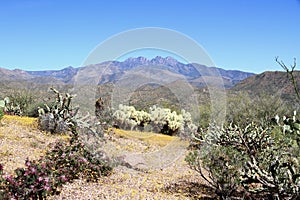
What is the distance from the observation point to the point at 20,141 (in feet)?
32.9

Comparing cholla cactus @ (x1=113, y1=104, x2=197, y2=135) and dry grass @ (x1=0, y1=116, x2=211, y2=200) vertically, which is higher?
cholla cactus @ (x1=113, y1=104, x2=197, y2=135)

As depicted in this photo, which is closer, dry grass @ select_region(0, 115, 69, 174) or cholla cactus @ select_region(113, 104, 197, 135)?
dry grass @ select_region(0, 115, 69, 174)

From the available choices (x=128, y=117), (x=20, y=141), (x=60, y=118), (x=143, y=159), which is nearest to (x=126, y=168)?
(x=143, y=159)

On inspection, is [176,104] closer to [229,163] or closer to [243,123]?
[243,123]

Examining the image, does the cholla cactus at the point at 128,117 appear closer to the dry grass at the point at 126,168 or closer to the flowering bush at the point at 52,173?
the dry grass at the point at 126,168

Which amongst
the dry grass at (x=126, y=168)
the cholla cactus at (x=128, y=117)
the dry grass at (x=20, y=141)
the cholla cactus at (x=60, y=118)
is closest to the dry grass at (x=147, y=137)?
the dry grass at (x=126, y=168)

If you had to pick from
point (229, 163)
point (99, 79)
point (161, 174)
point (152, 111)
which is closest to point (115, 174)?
point (161, 174)

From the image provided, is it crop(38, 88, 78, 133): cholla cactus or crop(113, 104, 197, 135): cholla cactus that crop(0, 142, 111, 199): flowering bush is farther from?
crop(113, 104, 197, 135): cholla cactus

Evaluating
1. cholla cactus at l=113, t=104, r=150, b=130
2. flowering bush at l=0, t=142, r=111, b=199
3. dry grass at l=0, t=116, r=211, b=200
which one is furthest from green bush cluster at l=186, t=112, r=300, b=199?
cholla cactus at l=113, t=104, r=150, b=130

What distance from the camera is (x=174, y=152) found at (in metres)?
12.3

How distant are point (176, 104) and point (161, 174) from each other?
836 cm

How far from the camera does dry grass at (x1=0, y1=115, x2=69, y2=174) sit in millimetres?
7924

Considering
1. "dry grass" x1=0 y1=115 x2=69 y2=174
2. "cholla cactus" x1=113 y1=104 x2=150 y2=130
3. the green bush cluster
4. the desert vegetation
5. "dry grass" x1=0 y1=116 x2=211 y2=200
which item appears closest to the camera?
the green bush cluster

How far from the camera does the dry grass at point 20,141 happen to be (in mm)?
7924
